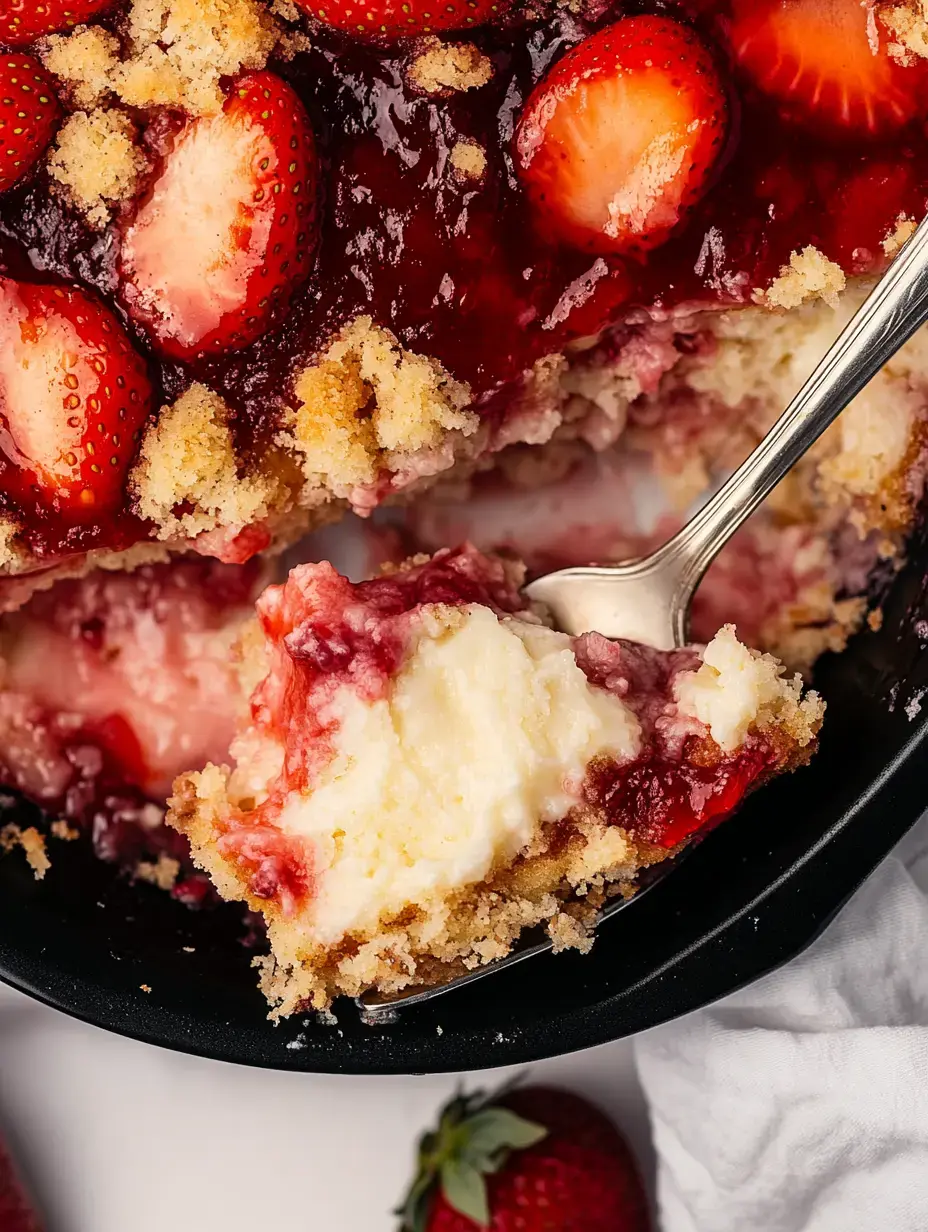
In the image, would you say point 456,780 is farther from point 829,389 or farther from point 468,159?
point 468,159

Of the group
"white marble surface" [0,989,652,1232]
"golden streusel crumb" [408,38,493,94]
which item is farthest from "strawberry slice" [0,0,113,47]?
"white marble surface" [0,989,652,1232]

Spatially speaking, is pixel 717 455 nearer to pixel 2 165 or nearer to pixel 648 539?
pixel 648 539

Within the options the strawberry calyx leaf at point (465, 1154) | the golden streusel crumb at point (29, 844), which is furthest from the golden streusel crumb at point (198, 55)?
the strawberry calyx leaf at point (465, 1154)

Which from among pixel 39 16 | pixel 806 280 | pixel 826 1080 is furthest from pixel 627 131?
pixel 826 1080

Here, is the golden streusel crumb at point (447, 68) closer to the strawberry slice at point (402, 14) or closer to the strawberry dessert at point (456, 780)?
the strawberry slice at point (402, 14)

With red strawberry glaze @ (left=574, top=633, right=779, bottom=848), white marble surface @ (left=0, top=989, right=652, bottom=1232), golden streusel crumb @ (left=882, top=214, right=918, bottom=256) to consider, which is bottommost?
white marble surface @ (left=0, top=989, right=652, bottom=1232)

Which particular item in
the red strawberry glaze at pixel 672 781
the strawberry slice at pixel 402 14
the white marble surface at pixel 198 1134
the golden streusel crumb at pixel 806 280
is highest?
the strawberry slice at pixel 402 14

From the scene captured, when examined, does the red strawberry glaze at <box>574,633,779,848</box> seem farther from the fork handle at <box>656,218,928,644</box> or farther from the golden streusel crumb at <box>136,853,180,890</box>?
the golden streusel crumb at <box>136,853,180,890</box>
